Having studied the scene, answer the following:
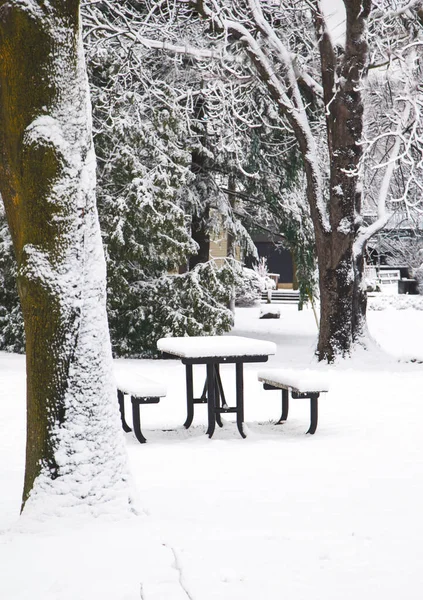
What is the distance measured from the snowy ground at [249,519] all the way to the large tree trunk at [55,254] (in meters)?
0.32

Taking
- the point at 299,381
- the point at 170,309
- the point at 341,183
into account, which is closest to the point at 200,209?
the point at 170,309

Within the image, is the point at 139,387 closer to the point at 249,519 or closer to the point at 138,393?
the point at 138,393

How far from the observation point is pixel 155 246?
55.3 feet

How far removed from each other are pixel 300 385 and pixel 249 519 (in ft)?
9.18

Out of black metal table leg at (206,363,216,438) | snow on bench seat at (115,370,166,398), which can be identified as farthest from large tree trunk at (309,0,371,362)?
black metal table leg at (206,363,216,438)

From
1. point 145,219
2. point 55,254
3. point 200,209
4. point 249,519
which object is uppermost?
point 200,209

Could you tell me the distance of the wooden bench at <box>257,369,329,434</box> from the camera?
800 centimetres

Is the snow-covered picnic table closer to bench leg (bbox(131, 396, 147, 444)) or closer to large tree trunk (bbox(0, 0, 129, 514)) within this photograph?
bench leg (bbox(131, 396, 147, 444))

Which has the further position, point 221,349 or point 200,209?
point 200,209

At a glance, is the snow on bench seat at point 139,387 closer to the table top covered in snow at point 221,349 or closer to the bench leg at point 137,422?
the bench leg at point 137,422

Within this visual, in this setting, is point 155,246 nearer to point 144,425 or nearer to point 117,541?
point 144,425

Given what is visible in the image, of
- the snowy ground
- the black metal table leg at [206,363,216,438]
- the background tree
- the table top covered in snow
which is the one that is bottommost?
the snowy ground

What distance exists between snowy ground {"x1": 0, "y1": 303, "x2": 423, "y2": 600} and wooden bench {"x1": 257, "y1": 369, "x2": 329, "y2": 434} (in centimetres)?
21

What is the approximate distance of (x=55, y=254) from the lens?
5.03 metres
